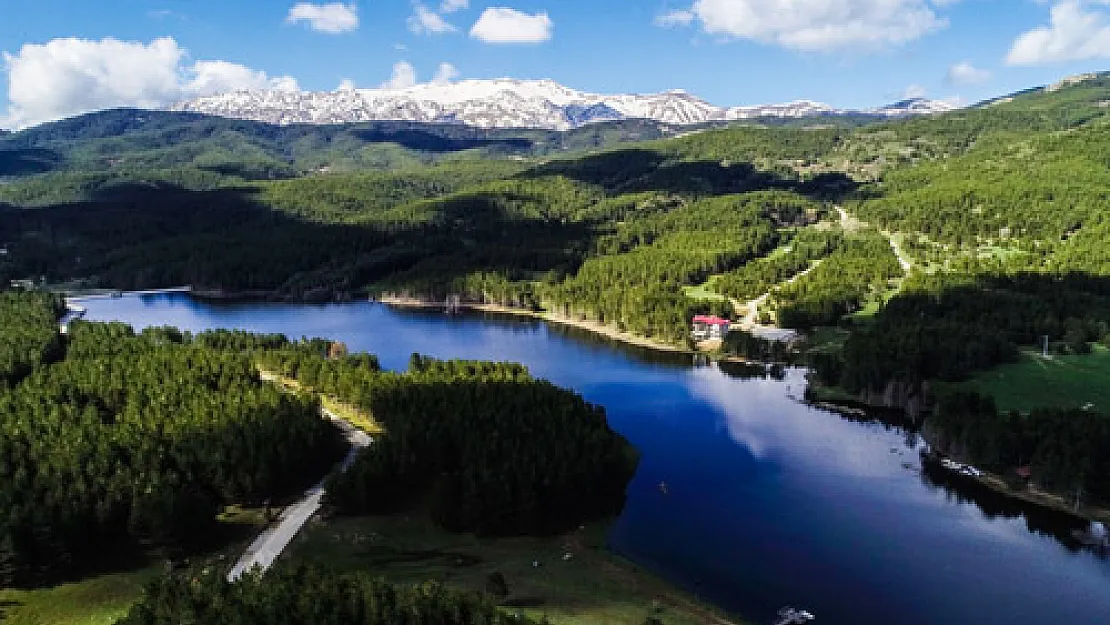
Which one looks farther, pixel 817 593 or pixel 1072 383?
pixel 1072 383

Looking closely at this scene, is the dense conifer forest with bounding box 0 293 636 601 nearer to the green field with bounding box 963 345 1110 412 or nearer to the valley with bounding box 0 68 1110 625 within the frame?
the valley with bounding box 0 68 1110 625

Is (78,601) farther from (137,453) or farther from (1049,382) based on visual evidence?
(1049,382)

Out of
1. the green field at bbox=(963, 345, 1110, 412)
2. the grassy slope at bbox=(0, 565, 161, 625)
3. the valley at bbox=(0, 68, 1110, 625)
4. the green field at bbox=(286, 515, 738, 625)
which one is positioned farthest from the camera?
the green field at bbox=(963, 345, 1110, 412)

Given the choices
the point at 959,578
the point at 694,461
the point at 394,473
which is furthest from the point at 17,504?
the point at 959,578

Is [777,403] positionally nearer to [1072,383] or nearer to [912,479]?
[912,479]

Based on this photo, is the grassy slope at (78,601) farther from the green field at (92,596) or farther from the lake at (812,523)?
the lake at (812,523)

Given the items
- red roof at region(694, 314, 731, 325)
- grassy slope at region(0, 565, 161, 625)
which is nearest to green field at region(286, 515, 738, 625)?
grassy slope at region(0, 565, 161, 625)

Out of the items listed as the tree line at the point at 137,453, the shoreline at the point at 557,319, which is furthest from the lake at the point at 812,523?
the tree line at the point at 137,453
